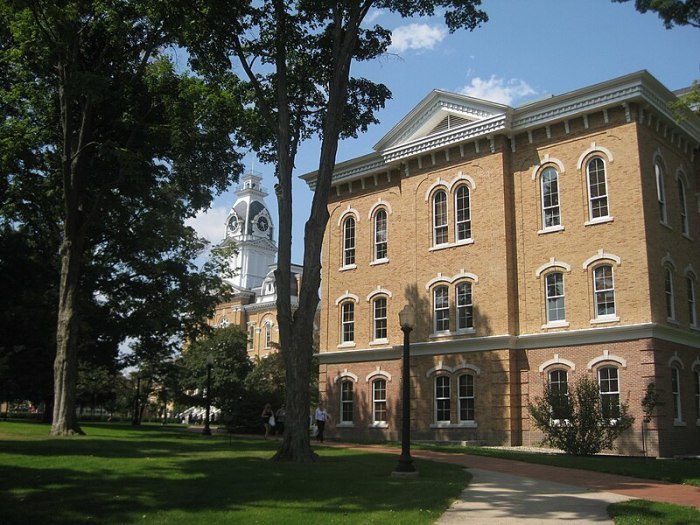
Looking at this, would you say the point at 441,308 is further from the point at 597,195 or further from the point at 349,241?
the point at 597,195

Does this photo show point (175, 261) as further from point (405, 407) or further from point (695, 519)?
point (695, 519)

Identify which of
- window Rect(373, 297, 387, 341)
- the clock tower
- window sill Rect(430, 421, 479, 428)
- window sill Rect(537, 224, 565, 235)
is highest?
the clock tower

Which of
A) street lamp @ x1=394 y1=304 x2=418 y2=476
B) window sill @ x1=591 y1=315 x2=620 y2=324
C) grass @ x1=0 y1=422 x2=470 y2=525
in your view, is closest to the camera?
grass @ x1=0 y1=422 x2=470 y2=525

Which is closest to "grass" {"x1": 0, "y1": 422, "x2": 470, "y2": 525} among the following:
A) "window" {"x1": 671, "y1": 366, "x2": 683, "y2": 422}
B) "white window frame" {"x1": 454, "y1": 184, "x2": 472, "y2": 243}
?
"window" {"x1": 671, "y1": 366, "x2": 683, "y2": 422}

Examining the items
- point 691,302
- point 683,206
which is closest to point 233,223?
point 683,206

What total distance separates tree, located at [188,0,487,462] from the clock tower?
7238 cm

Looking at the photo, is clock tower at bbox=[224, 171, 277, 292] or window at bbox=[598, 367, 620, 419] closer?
window at bbox=[598, 367, 620, 419]

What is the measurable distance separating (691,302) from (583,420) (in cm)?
862

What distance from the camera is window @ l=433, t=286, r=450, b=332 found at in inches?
1156

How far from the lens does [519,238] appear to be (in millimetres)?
27938

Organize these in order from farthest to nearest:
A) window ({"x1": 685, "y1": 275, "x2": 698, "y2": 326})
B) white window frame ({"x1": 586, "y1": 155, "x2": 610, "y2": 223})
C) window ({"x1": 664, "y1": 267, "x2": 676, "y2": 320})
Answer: window ({"x1": 685, "y1": 275, "x2": 698, "y2": 326})
white window frame ({"x1": 586, "y1": 155, "x2": 610, "y2": 223})
window ({"x1": 664, "y1": 267, "x2": 676, "y2": 320})

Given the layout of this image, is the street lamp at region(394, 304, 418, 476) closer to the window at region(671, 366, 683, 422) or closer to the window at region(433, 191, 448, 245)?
the window at region(671, 366, 683, 422)

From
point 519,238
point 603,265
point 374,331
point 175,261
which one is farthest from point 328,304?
point 603,265

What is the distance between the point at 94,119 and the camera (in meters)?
26.3
